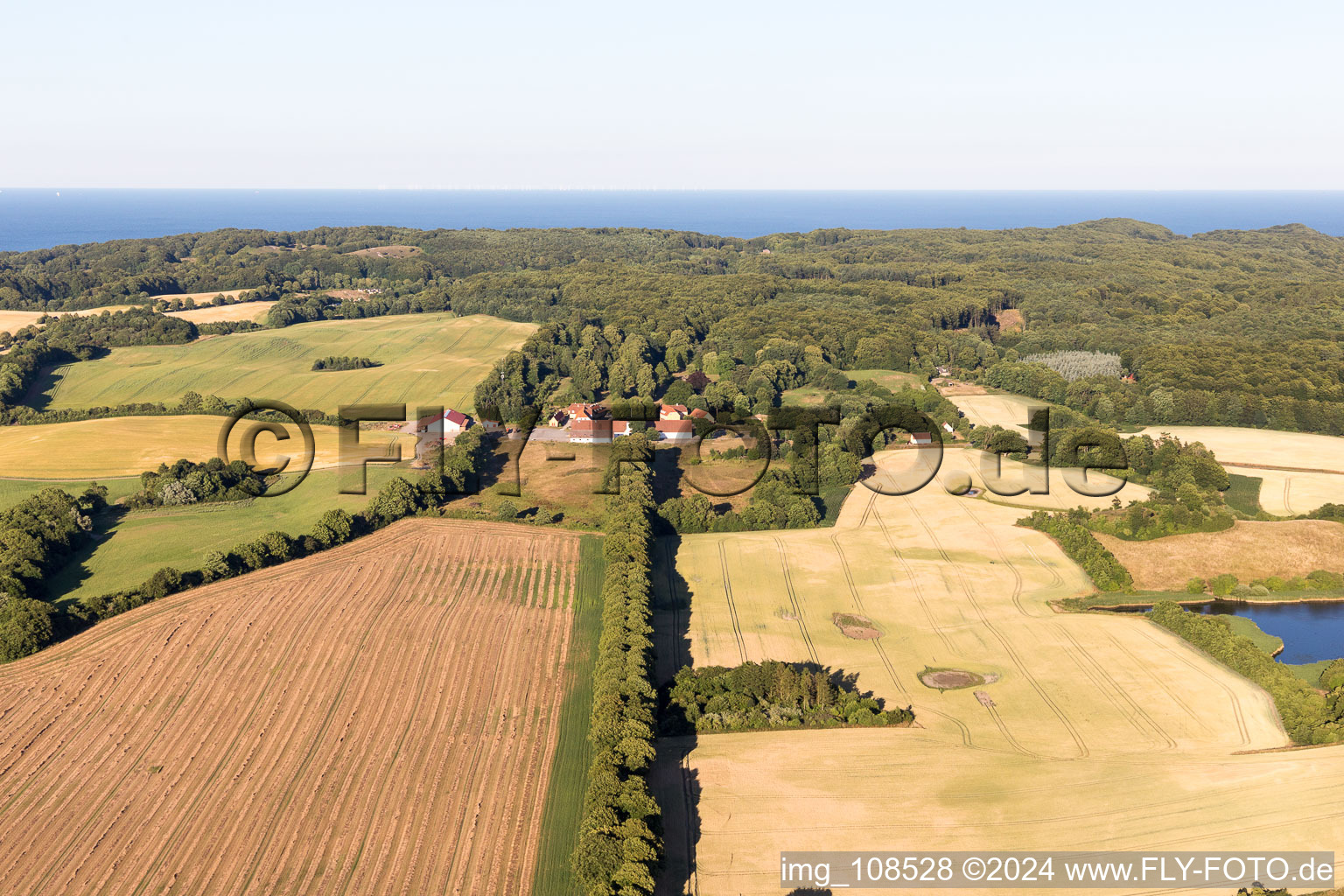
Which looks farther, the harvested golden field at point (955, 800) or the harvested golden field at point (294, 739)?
the harvested golden field at point (955, 800)

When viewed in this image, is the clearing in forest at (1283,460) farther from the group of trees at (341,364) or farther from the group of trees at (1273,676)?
the group of trees at (341,364)

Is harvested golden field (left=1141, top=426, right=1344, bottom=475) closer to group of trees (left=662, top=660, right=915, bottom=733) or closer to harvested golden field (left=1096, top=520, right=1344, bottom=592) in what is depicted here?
harvested golden field (left=1096, top=520, right=1344, bottom=592)

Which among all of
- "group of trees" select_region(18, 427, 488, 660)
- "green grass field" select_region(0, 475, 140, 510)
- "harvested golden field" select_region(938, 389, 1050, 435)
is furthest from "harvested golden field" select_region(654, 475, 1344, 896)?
"green grass field" select_region(0, 475, 140, 510)

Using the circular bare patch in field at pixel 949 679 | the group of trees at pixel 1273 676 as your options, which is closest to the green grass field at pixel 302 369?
the circular bare patch in field at pixel 949 679

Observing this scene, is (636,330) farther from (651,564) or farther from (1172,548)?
(1172,548)

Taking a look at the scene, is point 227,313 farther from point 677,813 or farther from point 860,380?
point 677,813

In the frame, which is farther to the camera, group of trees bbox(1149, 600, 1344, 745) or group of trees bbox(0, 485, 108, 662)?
group of trees bbox(0, 485, 108, 662)
